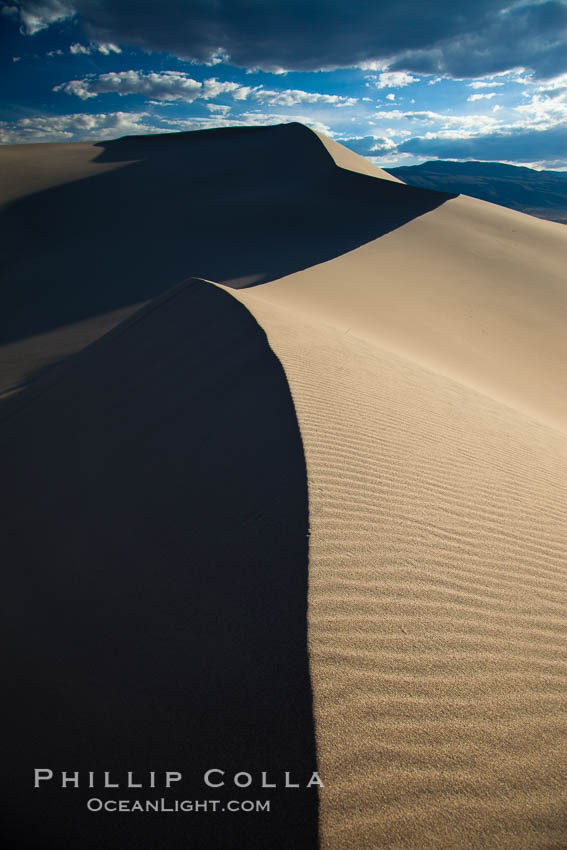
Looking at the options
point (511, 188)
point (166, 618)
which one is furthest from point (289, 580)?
point (511, 188)

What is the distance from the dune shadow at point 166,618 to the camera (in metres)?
2.06

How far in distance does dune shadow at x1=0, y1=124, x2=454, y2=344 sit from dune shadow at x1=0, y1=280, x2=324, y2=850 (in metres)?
7.39

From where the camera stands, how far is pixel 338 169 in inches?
810

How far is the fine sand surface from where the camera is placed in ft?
6.53

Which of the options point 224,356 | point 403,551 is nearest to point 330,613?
point 403,551

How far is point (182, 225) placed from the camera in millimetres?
16938

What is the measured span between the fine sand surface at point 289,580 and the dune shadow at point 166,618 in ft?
0.04

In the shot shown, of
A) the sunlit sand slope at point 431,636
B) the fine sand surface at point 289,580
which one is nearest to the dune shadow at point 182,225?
the fine sand surface at point 289,580

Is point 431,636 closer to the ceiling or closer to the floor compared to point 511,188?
closer to the floor

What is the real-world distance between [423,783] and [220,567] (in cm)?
136

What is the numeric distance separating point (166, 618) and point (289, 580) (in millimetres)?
659

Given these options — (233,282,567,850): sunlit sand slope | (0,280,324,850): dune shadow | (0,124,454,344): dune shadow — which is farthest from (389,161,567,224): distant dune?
(0,280,324,850): dune shadow

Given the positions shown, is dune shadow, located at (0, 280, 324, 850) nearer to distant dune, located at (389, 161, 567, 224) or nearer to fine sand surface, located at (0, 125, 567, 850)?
fine sand surface, located at (0, 125, 567, 850)

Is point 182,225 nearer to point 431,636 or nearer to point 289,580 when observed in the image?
point 289,580
